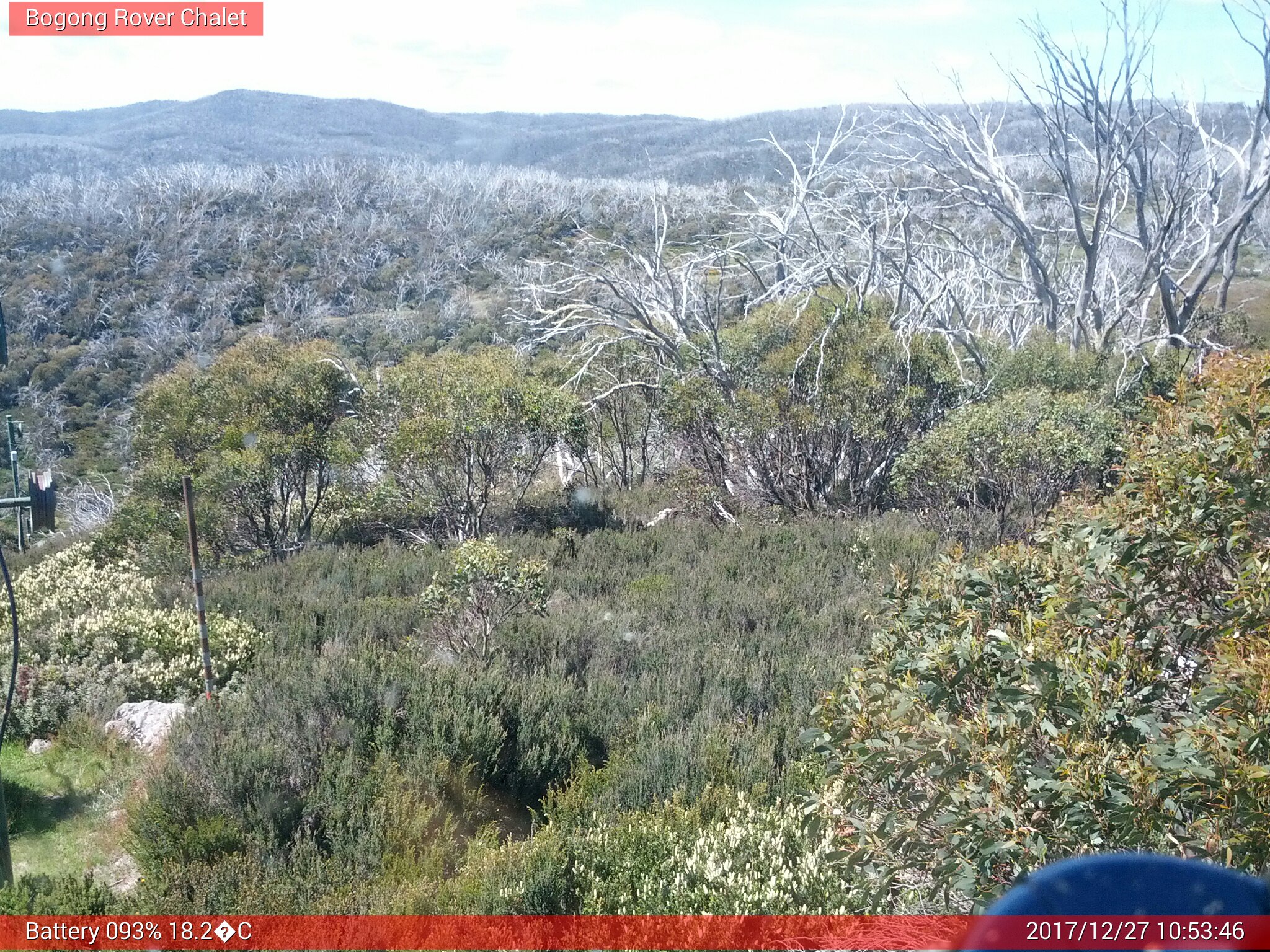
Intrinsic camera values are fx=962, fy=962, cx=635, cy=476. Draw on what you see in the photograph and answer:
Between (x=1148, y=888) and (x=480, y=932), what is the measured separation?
10.2 ft

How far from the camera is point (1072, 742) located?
2.52 m

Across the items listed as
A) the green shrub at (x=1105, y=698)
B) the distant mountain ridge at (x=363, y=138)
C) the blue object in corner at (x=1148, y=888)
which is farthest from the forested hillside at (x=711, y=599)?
the distant mountain ridge at (x=363, y=138)

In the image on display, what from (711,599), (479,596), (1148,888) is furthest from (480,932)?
(711,599)

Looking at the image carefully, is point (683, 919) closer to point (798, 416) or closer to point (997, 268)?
point (798, 416)

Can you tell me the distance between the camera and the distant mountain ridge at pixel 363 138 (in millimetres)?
58688

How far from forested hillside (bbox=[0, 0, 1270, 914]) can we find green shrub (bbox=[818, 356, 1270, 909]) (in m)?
0.01

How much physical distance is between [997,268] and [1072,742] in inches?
725

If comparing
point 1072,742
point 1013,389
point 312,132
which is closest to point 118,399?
point 1013,389

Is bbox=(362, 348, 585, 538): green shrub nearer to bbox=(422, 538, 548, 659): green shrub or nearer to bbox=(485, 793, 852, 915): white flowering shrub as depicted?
bbox=(422, 538, 548, 659): green shrub

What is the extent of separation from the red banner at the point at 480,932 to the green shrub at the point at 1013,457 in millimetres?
6919

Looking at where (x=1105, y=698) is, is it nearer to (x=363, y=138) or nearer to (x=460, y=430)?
(x=460, y=430)

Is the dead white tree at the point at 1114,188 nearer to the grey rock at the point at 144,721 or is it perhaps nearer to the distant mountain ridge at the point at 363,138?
the grey rock at the point at 144,721

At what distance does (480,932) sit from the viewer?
3537 millimetres

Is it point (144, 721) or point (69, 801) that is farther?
point (144, 721)
